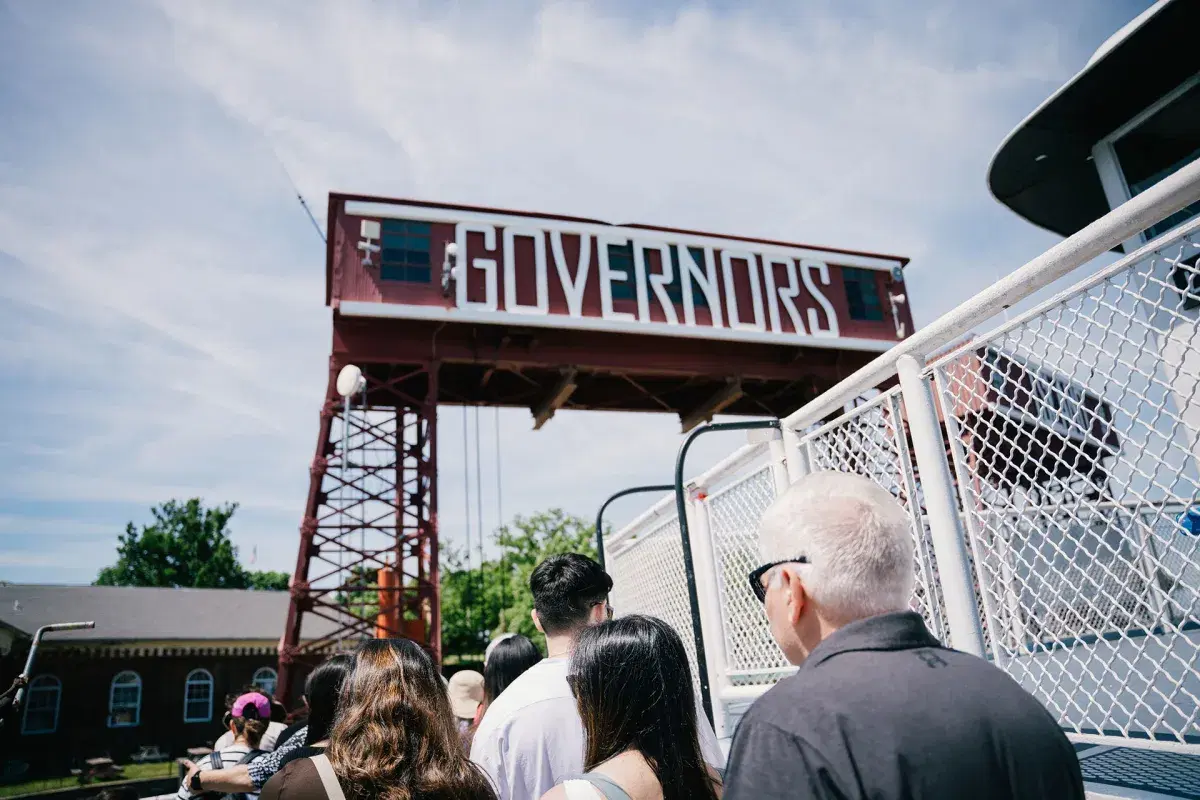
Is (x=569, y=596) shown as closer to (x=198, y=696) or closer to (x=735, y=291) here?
(x=735, y=291)

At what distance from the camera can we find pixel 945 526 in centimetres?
208

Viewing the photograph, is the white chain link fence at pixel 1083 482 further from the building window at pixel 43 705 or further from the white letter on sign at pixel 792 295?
the building window at pixel 43 705

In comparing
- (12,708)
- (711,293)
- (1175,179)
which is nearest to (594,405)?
(711,293)

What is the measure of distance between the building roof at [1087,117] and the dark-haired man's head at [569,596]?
541 cm

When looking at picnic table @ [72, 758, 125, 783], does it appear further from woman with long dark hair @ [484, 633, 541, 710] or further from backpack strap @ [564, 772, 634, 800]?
backpack strap @ [564, 772, 634, 800]

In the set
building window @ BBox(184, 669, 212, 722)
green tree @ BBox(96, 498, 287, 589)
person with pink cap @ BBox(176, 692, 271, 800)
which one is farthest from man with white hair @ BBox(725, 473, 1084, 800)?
green tree @ BBox(96, 498, 287, 589)

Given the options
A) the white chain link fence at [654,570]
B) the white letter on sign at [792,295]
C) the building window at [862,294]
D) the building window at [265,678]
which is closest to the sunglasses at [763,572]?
the white chain link fence at [654,570]

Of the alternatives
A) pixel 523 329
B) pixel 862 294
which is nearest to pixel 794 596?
pixel 523 329

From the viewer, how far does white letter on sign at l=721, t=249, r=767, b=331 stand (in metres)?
16.2

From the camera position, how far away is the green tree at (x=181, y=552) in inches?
2026

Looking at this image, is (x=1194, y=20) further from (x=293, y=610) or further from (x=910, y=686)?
(x=293, y=610)

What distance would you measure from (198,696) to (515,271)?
21580 mm

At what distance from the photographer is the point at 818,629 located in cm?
132

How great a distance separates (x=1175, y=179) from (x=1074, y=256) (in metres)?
0.31
